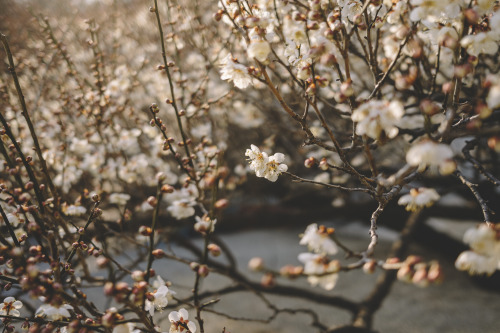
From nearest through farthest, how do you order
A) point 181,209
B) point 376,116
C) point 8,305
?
point 376,116 → point 8,305 → point 181,209

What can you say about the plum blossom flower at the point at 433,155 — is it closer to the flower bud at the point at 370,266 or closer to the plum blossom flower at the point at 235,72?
the flower bud at the point at 370,266

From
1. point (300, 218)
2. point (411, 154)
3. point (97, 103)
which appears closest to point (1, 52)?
point (97, 103)

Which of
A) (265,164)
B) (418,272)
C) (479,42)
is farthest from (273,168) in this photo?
(479,42)

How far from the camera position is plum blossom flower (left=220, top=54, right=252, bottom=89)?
56.1 inches

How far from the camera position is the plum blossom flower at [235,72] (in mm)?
1425

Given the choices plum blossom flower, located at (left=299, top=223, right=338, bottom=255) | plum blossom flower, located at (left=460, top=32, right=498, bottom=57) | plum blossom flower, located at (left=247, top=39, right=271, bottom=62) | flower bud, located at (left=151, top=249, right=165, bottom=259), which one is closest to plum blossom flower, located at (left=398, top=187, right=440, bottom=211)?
plum blossom flower, located at (left=299, top=223, right=338, bottom=255)

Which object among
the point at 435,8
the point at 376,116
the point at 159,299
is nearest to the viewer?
the point at 376,116

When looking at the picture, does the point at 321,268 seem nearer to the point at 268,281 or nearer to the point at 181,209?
the point at 268,281

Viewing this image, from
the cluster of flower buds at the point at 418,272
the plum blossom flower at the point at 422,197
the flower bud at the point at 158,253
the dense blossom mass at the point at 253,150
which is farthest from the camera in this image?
the plum blossom flower at the point at 422,197

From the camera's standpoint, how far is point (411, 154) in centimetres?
102

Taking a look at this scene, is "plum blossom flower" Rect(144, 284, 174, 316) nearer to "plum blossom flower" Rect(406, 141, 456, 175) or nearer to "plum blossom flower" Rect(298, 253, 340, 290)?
"plum blossom flower" Rect(298, 253, 340, 290)

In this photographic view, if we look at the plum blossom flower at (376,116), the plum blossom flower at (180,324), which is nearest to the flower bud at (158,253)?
the plum blossom flower at (180,324)

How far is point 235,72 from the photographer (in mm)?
1475

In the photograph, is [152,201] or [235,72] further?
[235,72]
